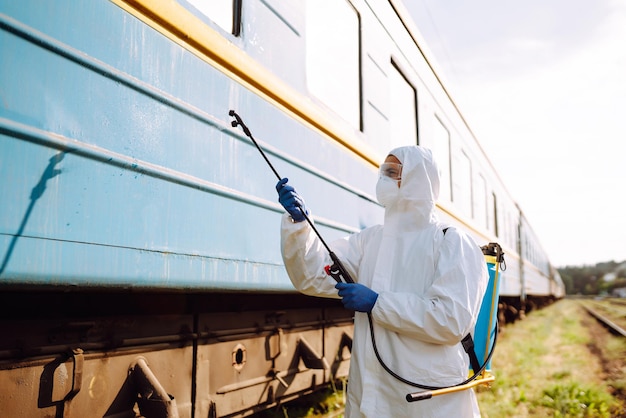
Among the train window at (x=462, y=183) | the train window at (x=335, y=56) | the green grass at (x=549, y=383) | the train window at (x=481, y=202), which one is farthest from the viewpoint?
the train window at (x=481, y=202)

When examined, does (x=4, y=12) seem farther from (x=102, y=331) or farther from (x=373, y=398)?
(x=373, y=398)

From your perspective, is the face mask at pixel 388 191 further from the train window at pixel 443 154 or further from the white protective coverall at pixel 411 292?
the train window at pixel 443 154

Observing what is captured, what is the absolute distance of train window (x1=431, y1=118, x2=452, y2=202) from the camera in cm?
524

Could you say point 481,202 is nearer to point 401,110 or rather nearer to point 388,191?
point 401,110

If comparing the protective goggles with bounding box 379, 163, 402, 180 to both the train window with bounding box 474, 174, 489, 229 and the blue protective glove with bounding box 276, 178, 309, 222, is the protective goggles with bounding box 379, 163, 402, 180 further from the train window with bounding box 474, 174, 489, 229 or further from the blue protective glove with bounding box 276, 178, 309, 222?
the train window with bounding box 474, 174, 489, 229

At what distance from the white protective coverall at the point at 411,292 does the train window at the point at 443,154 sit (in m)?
3.16

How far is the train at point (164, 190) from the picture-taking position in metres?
1.49

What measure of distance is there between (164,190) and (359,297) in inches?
29.7

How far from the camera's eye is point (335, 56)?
3.20 m

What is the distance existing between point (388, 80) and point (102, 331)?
271 cm

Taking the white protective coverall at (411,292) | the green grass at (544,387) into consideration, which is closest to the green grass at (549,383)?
the green grass at (544,387)

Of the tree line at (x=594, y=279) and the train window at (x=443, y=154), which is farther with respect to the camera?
the tree line at (x=594, y=279)

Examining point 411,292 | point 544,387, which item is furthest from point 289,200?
point 544,387

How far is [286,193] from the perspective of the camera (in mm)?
2010
